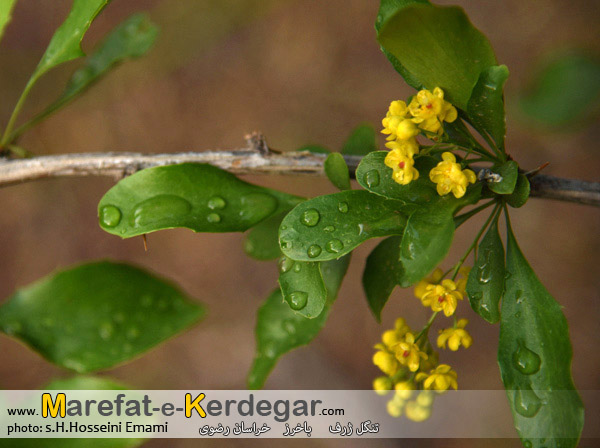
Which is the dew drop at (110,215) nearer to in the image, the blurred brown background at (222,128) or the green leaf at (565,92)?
the blurred brown background at (222,128)

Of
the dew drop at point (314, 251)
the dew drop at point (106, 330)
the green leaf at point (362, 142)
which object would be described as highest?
the green leaf at point (362, 142)

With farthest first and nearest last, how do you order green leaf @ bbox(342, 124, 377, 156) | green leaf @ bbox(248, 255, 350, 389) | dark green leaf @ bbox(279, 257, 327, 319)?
green leaf @ bbox(342, 124, 377, 156) < green leaf @ bbox(248, 255, 350, 389) < dark green leaf @ bbox(279, 257, 327, 319)

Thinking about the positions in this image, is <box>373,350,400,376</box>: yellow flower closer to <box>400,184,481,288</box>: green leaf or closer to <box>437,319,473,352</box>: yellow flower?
<box>437,319,473,352</box>: yellow flower

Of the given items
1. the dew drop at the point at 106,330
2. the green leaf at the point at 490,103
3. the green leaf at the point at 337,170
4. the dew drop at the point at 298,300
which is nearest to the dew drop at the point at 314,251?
the dew drop at the point at 298,300

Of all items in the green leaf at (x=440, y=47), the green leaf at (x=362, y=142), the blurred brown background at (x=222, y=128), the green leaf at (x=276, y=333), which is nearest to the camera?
the green leaf at (x=440, y=47)

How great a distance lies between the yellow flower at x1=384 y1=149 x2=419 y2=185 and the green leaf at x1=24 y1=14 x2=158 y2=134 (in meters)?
1.00

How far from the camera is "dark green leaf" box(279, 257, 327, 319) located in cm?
104

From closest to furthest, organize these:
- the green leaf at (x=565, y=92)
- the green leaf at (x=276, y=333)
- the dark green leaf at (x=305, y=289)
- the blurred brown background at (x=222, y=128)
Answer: the dark green leaf at (x=305, y=289), the green leaf at (x=276, y=333), the green leaf at (x=565, y=92), the blurred brown background at (x=222, y=128)

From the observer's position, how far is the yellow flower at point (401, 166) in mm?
976

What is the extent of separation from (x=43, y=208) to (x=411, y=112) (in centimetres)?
291

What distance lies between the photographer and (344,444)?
3.00 m

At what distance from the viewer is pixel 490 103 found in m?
1.03

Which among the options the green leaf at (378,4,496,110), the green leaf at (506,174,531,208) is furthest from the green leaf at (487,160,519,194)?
the green leaf at (378,4,496,110)

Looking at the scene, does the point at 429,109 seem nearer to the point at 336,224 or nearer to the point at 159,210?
the point at 336,224
